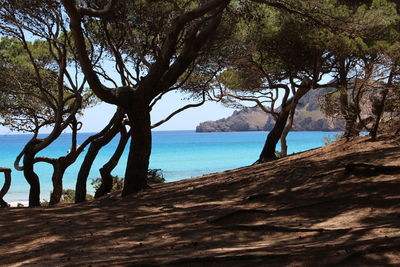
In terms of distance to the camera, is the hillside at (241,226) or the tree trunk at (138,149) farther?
the tree trunk at (138,149)

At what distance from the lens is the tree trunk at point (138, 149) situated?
10.1 metres

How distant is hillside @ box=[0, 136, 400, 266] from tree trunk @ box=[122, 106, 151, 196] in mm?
1290

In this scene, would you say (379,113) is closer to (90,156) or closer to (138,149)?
(138,149)

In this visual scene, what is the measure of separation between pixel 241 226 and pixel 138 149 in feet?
17.5

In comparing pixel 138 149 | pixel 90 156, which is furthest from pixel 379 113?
pixel 90 156

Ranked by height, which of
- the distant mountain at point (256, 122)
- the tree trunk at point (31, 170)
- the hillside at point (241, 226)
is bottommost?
the hillside at point (241, 226)

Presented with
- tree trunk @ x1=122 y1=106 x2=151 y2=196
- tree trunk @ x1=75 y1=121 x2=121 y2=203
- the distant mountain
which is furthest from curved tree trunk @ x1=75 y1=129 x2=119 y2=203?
the distant mountain

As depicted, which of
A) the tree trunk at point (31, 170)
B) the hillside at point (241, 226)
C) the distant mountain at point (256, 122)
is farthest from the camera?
the distant mountain at point (256, 122)

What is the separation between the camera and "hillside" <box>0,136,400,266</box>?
364 centimetres

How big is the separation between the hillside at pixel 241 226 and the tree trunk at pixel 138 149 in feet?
4.23

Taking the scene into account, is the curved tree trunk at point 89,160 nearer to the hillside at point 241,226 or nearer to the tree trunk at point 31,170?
the tree trunk at point 31,170

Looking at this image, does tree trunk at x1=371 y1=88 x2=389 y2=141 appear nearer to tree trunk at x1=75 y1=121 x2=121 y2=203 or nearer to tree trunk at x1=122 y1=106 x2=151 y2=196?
tree trunk at x1=122 y1=106 x2=151 y2=196

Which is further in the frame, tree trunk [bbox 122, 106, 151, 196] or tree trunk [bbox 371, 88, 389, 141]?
tree trunk [bbox 371, 88, 389, 141]

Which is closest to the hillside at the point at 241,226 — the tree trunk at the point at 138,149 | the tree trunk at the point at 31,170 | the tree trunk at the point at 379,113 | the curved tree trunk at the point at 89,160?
the tree trunk at the point at 138,149
